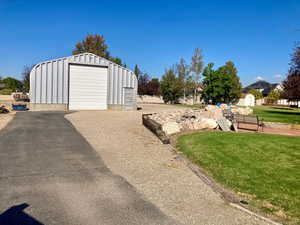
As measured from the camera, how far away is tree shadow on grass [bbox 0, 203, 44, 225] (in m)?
3.29

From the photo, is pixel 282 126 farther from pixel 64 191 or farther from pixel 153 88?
pixel 153 88

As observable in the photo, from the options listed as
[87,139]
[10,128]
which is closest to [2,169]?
[87,139]

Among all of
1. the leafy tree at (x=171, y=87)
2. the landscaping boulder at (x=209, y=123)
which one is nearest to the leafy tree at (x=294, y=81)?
the landscaping boulder at (x=209, y=123)

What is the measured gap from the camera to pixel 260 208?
4039 mm

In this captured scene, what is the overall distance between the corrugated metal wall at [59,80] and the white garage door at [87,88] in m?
0.53

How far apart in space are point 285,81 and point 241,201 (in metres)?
26.4

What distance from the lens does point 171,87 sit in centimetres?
4844

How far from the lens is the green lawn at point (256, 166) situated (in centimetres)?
427

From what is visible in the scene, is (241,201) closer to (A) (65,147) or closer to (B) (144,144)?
(B) (144,144)

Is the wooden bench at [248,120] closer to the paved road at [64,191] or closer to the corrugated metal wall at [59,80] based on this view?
the paved road at [64,191]

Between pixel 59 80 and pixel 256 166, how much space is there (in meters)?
20.0

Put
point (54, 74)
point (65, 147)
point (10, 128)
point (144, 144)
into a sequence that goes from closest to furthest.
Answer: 1. point (65, 147)
2. point (144, 144)
3. point (10, 128)
4. point (54, 74)

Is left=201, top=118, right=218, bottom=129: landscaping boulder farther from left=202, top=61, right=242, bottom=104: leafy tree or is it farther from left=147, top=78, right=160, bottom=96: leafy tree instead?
left=147, top=78, right=160, bottom=96: leafy tree

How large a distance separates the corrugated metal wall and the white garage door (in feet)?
1.74
